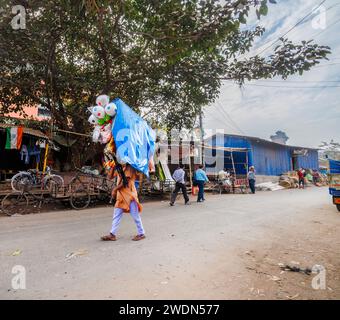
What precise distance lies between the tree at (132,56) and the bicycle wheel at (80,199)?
4174 millimetres

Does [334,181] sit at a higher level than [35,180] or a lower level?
lower

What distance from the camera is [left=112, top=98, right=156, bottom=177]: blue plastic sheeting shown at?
4.89m

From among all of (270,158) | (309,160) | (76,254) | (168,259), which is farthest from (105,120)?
(309,160)

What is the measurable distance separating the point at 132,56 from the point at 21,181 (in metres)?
6.60

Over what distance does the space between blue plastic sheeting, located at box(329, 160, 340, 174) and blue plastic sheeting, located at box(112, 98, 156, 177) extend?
790 cm

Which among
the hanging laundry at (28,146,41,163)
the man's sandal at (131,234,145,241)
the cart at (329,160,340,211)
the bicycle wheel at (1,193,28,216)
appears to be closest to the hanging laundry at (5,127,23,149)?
the hanging laundry at (28,146,41,163)

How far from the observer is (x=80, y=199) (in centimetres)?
1122

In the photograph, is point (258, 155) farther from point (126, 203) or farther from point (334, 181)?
point (126, 203)

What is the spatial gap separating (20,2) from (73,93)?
5706 millimetres

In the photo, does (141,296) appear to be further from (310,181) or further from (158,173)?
(310,181)

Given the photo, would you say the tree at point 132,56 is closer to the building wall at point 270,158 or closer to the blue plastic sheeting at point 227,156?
the blue plastic sheeting at point 227,156

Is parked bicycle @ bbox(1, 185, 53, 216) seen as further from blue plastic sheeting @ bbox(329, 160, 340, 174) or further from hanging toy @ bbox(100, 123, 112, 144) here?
blue plastic sheeting @ bbox(329, 160, 340, 174)

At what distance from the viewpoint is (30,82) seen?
12.1m

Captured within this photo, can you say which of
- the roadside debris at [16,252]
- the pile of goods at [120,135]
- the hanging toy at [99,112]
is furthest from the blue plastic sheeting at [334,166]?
the roadside debris at [16,252]
